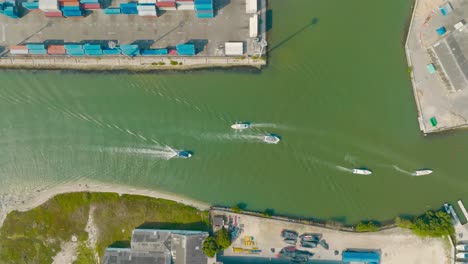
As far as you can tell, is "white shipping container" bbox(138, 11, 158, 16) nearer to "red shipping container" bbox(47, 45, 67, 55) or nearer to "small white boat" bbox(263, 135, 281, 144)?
"red shipping container" bbox(47, 45, 67, 55)

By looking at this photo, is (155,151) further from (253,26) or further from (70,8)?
(70,8)

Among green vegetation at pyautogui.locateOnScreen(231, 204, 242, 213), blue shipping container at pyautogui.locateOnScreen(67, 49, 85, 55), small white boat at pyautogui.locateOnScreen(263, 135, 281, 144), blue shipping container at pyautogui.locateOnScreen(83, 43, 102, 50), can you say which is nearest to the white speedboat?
small white boat at pyautogui.locateOnScreen(263, 135, 281, 144)

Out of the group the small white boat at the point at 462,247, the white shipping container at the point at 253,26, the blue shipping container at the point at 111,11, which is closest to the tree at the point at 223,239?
the white shipping container at the point at 253,26

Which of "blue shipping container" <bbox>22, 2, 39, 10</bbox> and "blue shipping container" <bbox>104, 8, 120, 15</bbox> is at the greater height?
"blue shipping container" <bbox>22, 2, 39, 10</bbox>

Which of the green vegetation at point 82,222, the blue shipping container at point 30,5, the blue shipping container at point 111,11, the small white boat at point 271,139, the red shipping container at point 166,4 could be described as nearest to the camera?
the red shipping container at point 166,4

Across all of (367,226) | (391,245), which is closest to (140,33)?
(367,226)

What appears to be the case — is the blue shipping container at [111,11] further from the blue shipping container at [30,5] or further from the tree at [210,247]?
the tree at [210,247]
